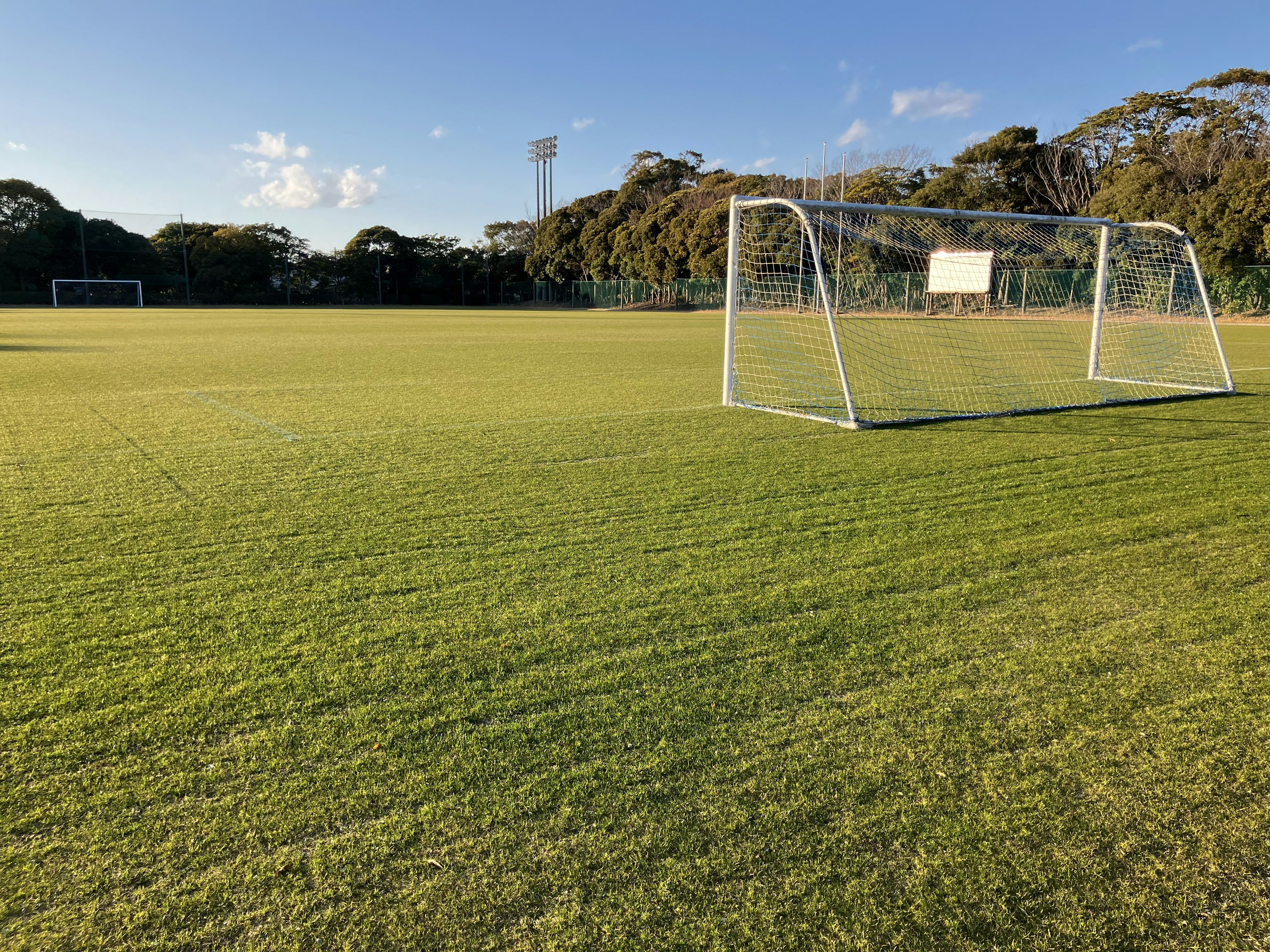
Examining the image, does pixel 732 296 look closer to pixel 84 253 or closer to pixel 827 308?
pixel 827 308

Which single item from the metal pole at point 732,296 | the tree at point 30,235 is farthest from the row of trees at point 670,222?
the metal pole at point 732,296

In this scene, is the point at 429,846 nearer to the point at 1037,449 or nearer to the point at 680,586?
the point at 680,586

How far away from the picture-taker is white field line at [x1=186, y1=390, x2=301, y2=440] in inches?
251

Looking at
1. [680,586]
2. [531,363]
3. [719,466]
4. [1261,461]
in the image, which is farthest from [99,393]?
[1261,461]

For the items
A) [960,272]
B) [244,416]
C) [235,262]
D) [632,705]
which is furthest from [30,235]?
[632,705]

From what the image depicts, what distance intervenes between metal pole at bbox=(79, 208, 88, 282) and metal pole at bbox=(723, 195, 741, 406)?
45.1 m

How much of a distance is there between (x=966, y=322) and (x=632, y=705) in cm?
1757

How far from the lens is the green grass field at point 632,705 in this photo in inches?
64.2

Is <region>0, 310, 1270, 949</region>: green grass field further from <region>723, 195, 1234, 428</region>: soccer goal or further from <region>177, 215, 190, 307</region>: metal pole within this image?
<region>177, 215, 190, 307</region>: metal pole

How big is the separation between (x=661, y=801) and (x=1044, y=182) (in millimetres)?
42744

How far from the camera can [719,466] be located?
17.7 ft

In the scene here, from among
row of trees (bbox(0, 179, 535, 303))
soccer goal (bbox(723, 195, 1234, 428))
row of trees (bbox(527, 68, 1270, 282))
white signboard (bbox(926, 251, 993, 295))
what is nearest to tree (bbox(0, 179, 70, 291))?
row of trees (bbox(0, 179, 535, 303))

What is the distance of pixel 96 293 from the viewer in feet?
140

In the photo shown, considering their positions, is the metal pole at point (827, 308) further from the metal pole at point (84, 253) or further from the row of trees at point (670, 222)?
the metal pole at point (84, 253)
